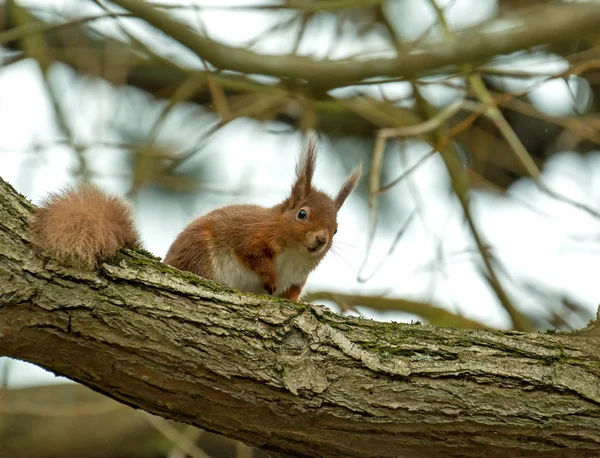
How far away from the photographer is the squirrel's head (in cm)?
331

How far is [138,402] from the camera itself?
2.29 m

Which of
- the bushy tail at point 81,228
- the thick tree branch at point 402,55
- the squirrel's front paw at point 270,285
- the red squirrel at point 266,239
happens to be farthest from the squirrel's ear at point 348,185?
the bushy tail at point 81,228

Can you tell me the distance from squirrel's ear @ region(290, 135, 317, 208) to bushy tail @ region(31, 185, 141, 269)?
1.01 metres

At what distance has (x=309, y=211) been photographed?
3373mm

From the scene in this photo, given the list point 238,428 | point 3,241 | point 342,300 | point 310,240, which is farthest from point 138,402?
point 342,300

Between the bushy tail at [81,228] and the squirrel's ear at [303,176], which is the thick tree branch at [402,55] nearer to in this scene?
the squirrel's ear at [303,176]

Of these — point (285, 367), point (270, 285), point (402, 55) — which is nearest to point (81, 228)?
point (285, 367)

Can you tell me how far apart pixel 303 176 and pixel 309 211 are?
0.19m

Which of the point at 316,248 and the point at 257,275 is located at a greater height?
the point at 316,248

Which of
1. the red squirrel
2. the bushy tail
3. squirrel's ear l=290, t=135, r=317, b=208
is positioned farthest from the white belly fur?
the bushy tail

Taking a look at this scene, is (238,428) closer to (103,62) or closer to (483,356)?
(483,356)

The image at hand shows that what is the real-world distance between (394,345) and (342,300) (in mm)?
1890

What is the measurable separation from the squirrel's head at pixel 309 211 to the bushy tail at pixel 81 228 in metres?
0.89

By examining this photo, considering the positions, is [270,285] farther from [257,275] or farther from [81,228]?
[81,228]
